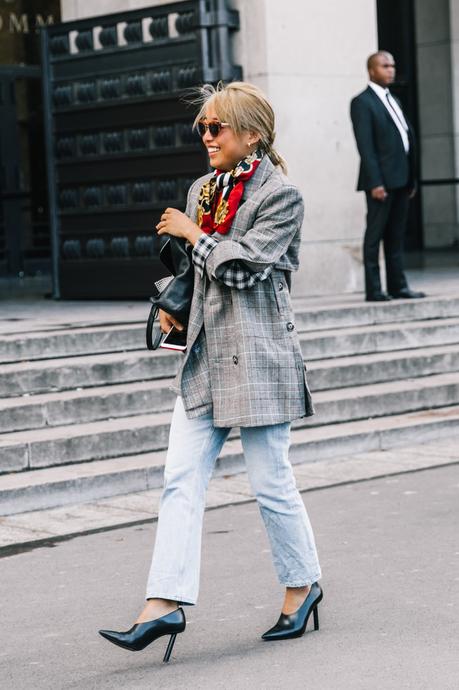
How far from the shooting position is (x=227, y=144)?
4879mm

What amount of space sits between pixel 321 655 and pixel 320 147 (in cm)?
864

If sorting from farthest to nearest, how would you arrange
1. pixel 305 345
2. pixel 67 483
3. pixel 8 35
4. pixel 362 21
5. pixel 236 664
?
1. pixel 8 35
2. pixel 362 21
3. pixel 305 345
4. pixel 67 483
5. pixel 236 664

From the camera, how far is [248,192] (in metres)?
4.89

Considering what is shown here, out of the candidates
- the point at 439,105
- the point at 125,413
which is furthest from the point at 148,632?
the point at 439,105

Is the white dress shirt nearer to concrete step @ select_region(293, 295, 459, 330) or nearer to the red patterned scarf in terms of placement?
concrete step @ select_region(293, 295, 459, 330)

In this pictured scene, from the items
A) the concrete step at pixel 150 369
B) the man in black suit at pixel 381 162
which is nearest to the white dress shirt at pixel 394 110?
the man in black suit at pixel 381 162

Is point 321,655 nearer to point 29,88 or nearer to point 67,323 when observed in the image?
point 67,323

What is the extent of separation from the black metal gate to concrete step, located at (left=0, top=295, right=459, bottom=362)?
1.36 m

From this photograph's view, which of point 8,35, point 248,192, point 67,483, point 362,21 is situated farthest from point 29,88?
point 248,192

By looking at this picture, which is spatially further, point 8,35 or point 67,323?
point 8,35

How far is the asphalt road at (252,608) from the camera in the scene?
4.64 m

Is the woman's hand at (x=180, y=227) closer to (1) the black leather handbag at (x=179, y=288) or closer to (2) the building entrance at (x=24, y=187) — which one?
(1) the black leather handbag at (x=179, y=288)

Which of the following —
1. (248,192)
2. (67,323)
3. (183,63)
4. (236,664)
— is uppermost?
(183,63)

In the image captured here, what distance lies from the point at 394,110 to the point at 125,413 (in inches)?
159
